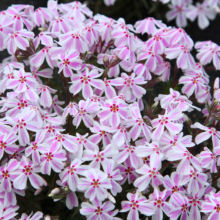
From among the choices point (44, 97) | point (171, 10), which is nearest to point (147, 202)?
point (44, 97)

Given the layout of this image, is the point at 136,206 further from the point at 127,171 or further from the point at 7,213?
the point at 7,213

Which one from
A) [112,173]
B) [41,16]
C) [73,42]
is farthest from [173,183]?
[41,16]

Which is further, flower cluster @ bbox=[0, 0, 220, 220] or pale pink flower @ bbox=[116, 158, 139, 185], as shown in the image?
pale pink flower @ bbox=[116, 158, 139, 185]

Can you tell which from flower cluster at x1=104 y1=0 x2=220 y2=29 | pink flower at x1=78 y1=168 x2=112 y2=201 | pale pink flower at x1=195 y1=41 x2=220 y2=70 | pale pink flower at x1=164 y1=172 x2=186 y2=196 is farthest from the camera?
flower cluster at x1=104 y1=0 x2=220 y2=29

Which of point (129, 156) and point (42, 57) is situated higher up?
point (42, 57)

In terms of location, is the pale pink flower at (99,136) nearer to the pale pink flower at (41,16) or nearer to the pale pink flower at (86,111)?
the pale pink flower at (86,111)

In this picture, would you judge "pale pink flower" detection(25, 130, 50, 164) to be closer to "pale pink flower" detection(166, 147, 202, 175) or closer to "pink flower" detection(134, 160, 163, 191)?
"pink flower" detection(134, 160, 163, 191)

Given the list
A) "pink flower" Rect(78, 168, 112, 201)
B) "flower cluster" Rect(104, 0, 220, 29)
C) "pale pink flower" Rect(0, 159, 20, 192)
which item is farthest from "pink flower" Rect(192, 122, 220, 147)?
"flower cluster" Rect(104, 0, 220, 29)

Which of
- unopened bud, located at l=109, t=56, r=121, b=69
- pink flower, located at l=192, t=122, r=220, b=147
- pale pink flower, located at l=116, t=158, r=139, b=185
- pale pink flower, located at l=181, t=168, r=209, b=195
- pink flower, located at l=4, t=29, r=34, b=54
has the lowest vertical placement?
pale pink flower, located at l=116, t=158, r=139, b=185

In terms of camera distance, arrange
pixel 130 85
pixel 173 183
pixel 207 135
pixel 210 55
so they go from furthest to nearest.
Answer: pixel 210 55 → pixel 130 85 → pixel 207 135 → pixel 173 183
